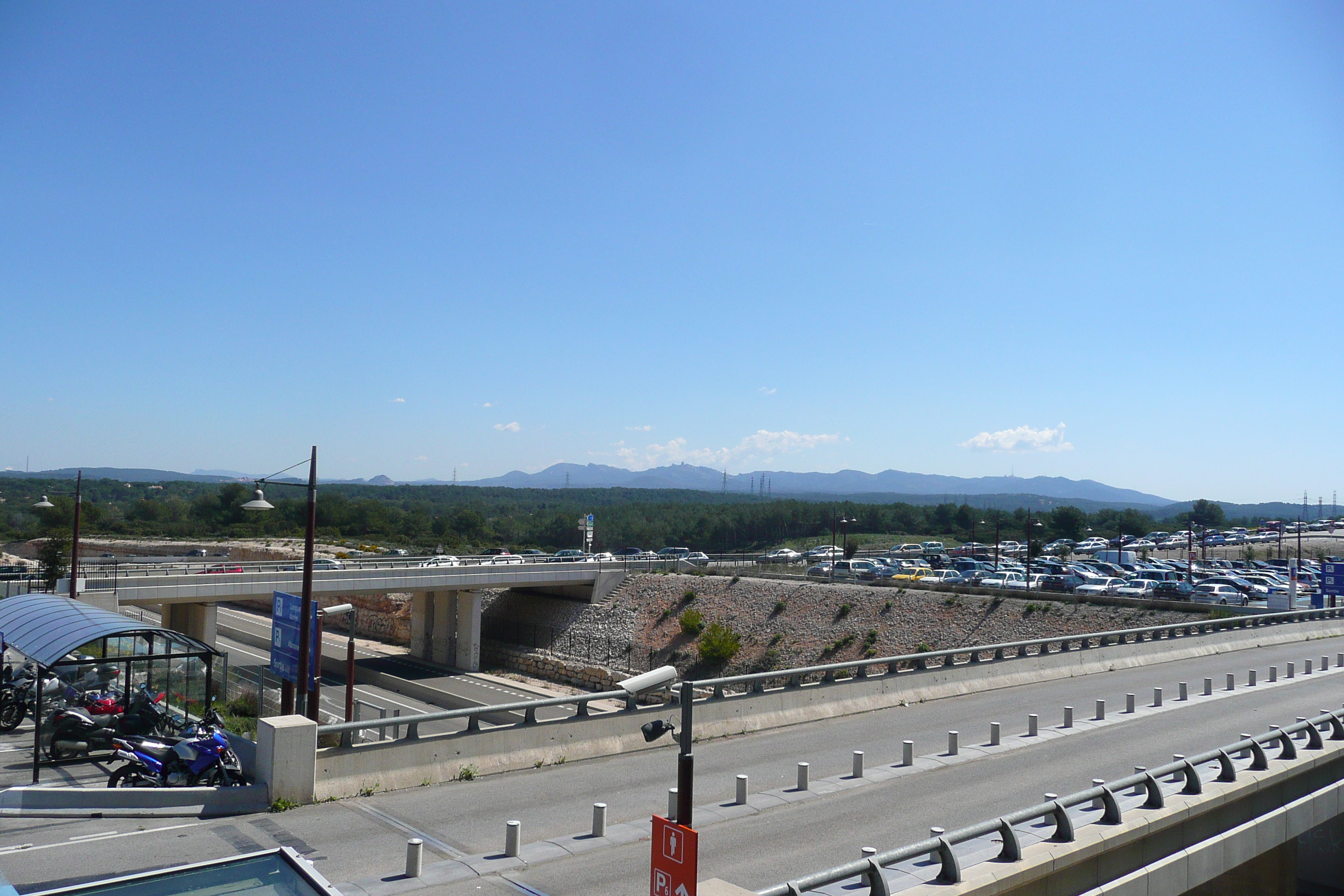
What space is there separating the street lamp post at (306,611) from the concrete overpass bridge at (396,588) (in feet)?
78.9

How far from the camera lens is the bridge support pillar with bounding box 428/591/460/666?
181ft

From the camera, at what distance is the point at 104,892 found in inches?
197

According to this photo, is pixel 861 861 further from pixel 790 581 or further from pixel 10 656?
pixel 790 581

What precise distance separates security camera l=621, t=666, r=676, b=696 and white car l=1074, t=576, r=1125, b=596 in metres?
45.8

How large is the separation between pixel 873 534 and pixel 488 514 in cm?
9156

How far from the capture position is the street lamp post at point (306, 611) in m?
15.1

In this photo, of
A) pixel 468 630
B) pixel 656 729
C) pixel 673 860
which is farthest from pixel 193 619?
pixel 673 860

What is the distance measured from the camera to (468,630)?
5403cm

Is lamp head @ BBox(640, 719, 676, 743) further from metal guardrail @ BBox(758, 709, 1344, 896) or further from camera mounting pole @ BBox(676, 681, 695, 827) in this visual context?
metal guardrail @ BBox(758, 709, 1344, 896)

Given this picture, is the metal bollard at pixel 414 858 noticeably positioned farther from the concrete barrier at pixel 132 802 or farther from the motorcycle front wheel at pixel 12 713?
the motorcycle front wheel at pixel 12 713

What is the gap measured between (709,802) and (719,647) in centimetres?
3736

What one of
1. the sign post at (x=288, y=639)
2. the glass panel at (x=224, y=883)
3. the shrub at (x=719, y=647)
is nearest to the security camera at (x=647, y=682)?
the glass panel at (x=224, y=883)

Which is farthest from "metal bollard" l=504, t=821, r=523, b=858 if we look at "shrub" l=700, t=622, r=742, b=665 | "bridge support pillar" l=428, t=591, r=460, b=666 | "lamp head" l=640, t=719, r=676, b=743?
"bridge support pillar" l=428, t=591, r=460, b=666

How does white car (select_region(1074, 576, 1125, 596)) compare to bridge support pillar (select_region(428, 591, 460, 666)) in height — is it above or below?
above
